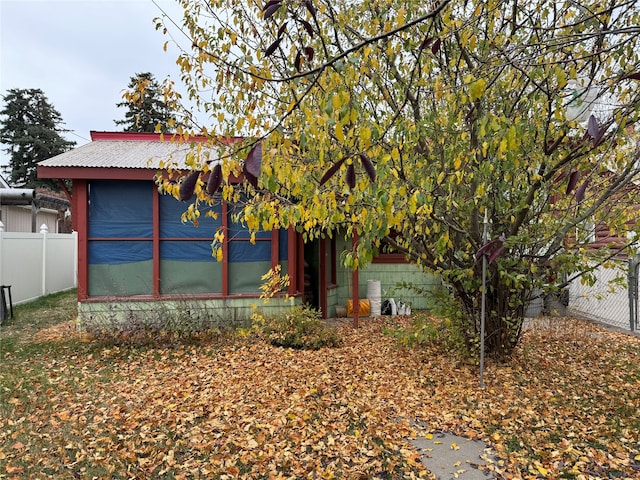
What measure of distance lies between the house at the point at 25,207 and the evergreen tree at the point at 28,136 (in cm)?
815

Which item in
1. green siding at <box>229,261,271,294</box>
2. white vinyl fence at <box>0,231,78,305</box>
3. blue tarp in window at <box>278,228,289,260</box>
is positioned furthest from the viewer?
white vinyl fence at <box>0,231,78,305</box>

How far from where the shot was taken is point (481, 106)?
153 inches

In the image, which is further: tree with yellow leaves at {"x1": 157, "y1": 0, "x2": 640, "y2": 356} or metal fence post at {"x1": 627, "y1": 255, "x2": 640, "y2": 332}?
metal fence post at {"x1": 627, "y1": 255, "x2": 640, "y2": 332}

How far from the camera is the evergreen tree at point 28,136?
23828mm

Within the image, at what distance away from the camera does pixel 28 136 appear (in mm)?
23734

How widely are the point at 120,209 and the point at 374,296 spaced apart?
4.87 metres

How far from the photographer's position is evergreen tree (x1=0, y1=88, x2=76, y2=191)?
23828 mm

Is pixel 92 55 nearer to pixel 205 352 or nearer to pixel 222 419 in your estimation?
pixel 205 352

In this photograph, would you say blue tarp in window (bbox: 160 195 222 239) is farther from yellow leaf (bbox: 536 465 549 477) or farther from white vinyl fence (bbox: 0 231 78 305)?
yellow leaf (bbox: 536 465 549 477)

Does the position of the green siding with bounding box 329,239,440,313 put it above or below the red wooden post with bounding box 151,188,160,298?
below

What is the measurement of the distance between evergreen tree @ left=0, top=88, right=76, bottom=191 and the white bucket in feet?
75.8

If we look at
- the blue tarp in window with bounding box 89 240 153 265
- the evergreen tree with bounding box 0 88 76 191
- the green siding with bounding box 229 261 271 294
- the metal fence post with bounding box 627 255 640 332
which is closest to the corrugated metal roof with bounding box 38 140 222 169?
the blue tarp in window with bounding box 89 240 153 265

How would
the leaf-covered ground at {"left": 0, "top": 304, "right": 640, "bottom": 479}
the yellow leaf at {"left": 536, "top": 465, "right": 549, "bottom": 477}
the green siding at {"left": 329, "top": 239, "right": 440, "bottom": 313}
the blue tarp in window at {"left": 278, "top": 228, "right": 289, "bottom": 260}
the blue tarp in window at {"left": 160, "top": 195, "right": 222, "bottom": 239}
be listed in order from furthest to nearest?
the green siding at {"left": 329, "top": 239, "right": 440, "bottom": 313}
the blue tarp in window at {"left": 278, "top": 228, "right": 289, "bottom": 260}
the blue tarp in window at {"left": 160, "top": 195, "right": 222, "bottom": 239}
the leaf-covered ground at {"left": 0, "top": 304, "right": 640, "bottom": 479}
the yellow leaf at {"left": 536, "top": 465, "right": 549, "bottom": 477}

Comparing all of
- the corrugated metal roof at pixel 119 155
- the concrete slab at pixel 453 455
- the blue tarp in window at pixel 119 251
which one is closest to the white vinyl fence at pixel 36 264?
the corrugated metal roof at pixel 119 155
